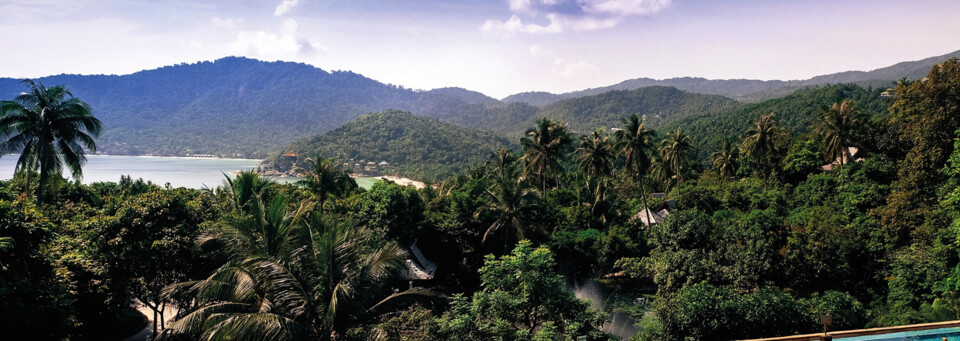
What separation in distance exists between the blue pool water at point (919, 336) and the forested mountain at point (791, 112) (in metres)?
61.8

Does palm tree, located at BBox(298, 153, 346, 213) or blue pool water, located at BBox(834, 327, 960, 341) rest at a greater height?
palm tree, located at BBox(298, 153, 346, 213)

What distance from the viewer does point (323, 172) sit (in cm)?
2394

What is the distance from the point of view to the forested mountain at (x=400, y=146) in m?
104

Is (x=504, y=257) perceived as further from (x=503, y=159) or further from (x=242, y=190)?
(x=503, y=159)

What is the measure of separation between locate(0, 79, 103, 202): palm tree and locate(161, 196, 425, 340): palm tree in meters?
12.9

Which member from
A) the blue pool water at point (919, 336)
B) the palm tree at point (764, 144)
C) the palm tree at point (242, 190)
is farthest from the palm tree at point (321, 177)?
the palm tree at point (764, 144)

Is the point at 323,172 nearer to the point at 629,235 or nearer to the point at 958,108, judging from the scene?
the point at 629,235

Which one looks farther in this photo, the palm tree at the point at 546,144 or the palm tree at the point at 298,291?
the palm tree at the point at 546,144

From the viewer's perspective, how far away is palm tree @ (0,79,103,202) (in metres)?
14.9

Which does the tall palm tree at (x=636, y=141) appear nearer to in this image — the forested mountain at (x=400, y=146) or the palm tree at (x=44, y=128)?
the palm tree at (x=44, y=128)

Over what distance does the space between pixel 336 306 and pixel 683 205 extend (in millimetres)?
27299

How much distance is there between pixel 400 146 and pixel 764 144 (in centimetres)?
9001

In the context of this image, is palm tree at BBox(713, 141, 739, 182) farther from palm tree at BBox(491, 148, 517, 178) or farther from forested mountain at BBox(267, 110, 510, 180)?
forested mountain at BBox(267, 110, 510, 180)

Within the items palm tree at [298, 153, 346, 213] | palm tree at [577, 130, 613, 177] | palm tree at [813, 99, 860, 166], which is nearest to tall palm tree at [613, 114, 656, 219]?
palm tree at [577, 130, 613, 177]
